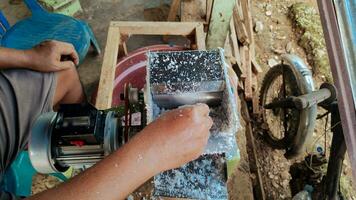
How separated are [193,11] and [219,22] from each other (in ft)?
1.31

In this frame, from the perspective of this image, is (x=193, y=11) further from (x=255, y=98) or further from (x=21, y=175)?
(x=21, y=175)

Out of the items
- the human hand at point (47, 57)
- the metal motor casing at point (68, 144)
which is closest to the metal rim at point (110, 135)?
the metal motor casing at point (68, 144)

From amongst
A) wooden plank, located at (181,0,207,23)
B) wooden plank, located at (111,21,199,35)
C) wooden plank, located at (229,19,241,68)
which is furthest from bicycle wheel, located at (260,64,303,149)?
wooden plank, located at (111,21,199,35)

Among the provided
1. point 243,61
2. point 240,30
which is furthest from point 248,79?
point 240,30

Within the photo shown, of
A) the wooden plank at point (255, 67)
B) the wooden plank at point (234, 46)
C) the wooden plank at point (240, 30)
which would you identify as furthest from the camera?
the wooden plank at point (255, 67)

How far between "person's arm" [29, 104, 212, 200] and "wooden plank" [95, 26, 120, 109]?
81cm

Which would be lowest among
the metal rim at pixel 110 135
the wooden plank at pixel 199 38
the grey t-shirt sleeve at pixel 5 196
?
the grey t-shirt sleeve at pixel 5 196

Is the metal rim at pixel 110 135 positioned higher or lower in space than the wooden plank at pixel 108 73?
lower

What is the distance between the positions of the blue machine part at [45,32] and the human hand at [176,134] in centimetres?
171

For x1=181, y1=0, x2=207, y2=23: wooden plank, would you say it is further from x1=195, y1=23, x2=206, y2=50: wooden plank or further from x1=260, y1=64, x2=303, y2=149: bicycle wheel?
x1=260, y1=64, x2=303, y2=149: bicycle wheel

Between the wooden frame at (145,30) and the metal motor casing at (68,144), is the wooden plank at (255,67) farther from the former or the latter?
the metal motor casing at (68,144)

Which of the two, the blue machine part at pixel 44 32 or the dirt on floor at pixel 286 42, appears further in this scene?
the dirt on floor at pixel 286 42

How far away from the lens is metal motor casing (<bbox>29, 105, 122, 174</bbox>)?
3.33 feet

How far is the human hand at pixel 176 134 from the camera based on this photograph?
0.88 metres
